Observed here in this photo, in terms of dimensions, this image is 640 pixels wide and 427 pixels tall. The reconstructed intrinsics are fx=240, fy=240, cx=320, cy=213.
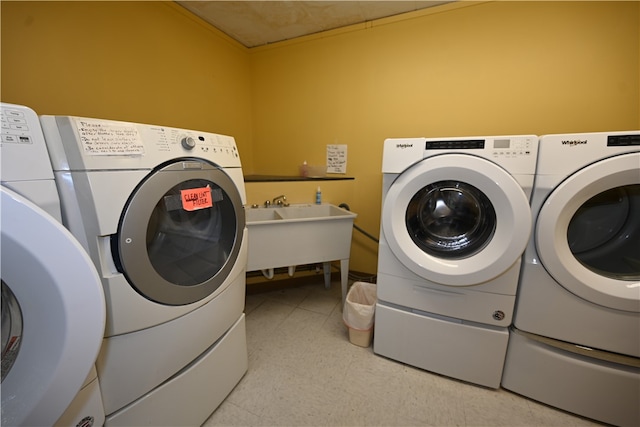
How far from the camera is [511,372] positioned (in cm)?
100

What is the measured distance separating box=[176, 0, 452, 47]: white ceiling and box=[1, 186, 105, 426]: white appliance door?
1.81m

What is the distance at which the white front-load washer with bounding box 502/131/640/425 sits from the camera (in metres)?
0.78

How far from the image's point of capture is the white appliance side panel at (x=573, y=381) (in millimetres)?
840

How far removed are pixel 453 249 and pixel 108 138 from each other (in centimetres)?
122

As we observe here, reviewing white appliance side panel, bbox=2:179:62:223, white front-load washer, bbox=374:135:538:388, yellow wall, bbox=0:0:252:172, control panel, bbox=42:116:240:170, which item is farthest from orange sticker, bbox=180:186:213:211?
yellow wall, bbox=0:0:252:172

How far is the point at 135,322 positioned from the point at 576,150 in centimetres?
144

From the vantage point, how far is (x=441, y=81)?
5.35ft

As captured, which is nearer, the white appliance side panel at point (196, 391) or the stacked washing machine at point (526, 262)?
the white appliance side panel at point (196, 391)

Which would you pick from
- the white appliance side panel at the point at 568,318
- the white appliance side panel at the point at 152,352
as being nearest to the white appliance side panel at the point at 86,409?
the white appliance side panel at the point at 152,352

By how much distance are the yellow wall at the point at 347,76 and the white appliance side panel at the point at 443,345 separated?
86cm

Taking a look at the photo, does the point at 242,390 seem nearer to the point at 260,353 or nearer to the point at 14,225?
the point at 260,353

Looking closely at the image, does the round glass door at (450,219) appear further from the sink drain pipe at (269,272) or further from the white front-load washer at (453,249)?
the sink drain pipe at (269,272)

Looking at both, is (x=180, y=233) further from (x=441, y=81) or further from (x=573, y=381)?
(x=441, y=81)

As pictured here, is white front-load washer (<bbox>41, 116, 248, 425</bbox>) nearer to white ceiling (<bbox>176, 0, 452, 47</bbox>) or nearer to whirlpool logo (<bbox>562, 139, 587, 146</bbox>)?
whirlpool logo (<bbox>562, 139, 587, 146</bbox>)
